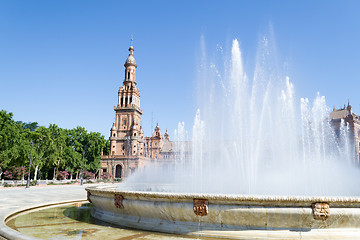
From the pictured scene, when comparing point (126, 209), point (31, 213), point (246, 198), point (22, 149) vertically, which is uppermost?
point (22, 149)

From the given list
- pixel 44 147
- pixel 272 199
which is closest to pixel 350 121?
pixel 44 147

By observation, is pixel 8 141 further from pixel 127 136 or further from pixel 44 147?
pixel 127 136

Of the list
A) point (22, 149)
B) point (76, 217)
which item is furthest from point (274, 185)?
point (22, 149)

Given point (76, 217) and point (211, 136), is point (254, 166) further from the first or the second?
point (76, 217)

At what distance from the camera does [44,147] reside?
1639 inches

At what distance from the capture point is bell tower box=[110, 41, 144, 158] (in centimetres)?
6944

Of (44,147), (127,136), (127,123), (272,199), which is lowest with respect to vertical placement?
(272,199)

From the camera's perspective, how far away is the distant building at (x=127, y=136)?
66.7 metres

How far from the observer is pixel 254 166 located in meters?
12.4

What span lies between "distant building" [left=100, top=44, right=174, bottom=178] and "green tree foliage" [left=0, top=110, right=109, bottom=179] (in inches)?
161

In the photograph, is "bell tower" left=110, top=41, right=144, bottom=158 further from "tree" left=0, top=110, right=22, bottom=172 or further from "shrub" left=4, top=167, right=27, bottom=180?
"tree" left=0, top=110, right=22, bottom=172

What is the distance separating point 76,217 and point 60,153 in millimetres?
42227

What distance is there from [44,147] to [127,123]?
3018 cm

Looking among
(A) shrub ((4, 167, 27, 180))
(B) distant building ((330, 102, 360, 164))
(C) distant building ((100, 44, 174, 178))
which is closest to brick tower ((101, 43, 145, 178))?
(C) distant building ((100, 44, 174, 178))
